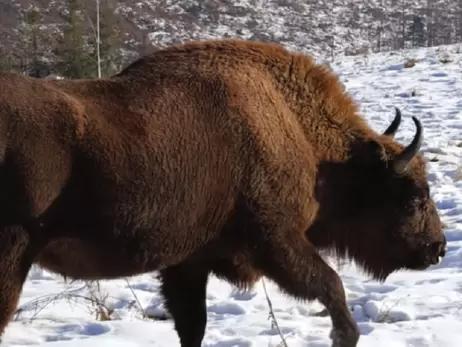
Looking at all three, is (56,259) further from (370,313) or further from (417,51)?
(417,51)

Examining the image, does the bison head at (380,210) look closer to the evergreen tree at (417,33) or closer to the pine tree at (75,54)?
the pine tree at (75,54)

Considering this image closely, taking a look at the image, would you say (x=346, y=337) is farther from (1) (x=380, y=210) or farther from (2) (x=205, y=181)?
(2) (x=205, y=181)

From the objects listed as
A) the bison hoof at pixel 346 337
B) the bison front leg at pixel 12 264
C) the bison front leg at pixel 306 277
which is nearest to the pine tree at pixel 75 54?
the bison front leg at pixel 306 277

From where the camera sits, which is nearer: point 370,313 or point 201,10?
point 370,313

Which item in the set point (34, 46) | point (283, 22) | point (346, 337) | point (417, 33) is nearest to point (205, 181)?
point (346, 337)

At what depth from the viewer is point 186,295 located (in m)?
4.85

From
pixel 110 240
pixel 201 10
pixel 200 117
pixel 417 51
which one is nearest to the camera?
pixel 110 240

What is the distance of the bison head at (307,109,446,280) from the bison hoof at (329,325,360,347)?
2.23ft

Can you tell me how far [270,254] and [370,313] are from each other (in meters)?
1.29

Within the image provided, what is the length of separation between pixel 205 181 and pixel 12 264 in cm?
102

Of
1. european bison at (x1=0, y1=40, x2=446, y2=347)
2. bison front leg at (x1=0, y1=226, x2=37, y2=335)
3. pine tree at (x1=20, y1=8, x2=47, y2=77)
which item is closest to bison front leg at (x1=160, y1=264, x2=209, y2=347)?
european bison at (x1=0, y1=40, x2=446, y2=347)

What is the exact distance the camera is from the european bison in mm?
3670

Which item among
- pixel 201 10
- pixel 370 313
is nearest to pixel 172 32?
pixel 201 10

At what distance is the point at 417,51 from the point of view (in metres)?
22.3
